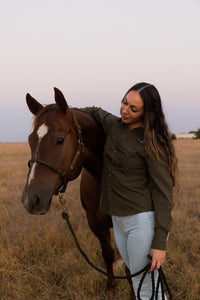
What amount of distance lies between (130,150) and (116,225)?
0.63 metres

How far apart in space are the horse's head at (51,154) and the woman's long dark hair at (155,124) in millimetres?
558

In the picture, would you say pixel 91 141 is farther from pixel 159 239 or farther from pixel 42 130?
pixel 159 239

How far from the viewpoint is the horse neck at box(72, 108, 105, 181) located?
83.3 inches

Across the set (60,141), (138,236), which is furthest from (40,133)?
(138,236)

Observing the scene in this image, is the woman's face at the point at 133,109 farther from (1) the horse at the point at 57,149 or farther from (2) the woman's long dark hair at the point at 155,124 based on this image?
(1) the horse at the point at 57,149

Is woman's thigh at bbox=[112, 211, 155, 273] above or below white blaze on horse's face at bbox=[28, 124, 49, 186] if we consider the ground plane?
below

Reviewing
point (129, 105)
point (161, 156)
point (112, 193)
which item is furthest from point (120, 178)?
point (129, 105)

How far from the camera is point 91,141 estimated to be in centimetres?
216

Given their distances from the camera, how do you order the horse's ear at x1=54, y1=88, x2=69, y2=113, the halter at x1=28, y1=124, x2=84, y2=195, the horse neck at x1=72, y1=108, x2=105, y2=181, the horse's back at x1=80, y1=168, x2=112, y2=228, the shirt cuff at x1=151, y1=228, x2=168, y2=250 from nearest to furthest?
1. the shirt cuff at x1=151, y1=228, x2=168, y2=250
2. the halter at x1=28, y1=124, x2=84, y2=195
3. the horse's ear at x1=54, y1=88, x2=69, y2=113
4. the horse neck at x1=72, y1=108, x2=105, y2=181
5. the horse's back at x1=80, y1=168, x2=112, y2=228

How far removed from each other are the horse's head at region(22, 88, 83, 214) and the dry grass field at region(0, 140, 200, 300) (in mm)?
1067

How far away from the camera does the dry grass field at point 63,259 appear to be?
2988 millimetres

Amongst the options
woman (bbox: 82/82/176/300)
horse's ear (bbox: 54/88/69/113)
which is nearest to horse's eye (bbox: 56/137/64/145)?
horse's ear (bbox: 54/88/69/113)

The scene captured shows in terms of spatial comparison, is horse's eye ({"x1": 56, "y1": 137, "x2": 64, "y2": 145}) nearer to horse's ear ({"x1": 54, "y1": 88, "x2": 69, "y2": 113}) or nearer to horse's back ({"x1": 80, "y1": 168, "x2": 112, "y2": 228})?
horse's ear ({"x1": 54, "y1": 88, "x2": 69, "y2": 113})

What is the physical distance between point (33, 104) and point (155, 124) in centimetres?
103
